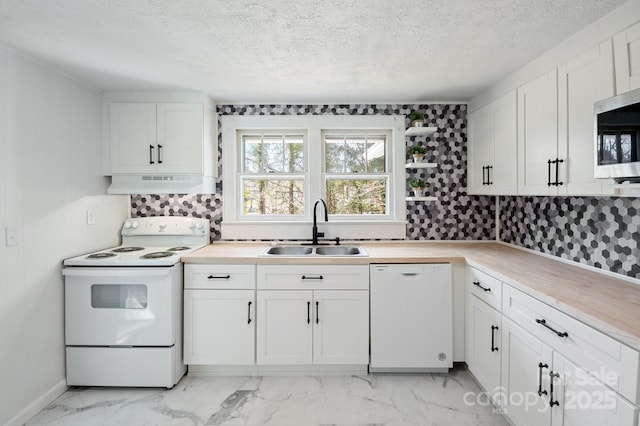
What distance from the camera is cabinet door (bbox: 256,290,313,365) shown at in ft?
8.31

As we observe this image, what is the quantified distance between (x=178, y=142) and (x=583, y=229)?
310 cm

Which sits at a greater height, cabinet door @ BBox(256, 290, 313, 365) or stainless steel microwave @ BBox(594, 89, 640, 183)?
stainless steel microwave @ BBox(594, 89, 640, 183)

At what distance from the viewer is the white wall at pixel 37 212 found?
1.97 m

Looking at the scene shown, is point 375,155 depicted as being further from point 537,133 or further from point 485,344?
point 485,344

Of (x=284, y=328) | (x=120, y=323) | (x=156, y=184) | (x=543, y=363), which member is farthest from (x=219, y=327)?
(x=543, y=363)

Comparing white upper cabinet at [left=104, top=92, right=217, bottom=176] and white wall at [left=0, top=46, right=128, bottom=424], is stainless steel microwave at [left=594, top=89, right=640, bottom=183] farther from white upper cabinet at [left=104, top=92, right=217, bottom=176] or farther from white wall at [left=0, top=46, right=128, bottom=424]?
white wall at [left=0, top=46, right=128, bottom=424]

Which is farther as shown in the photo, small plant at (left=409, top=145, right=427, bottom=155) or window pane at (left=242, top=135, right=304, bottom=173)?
window pane at (left=242, top=135, right=304, bottom=173)

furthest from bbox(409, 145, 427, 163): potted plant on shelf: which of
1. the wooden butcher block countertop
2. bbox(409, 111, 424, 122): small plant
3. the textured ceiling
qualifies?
the wooden butcher block countertop

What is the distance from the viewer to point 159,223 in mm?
3043

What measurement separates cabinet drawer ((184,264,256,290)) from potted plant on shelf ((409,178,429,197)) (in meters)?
1.60

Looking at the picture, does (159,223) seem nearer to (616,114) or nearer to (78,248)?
(78,248)

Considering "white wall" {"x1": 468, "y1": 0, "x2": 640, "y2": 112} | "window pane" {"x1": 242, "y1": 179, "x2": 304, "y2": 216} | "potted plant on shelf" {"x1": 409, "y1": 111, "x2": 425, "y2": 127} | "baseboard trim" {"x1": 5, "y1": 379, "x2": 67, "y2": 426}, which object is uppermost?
"white wall" {"x1": 468, "y1": 0, "x2": 640, "y2": 112}

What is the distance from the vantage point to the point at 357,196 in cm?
332

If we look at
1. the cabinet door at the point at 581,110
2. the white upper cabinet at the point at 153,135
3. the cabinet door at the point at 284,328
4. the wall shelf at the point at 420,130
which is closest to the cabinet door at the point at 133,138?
the white upper cabinet at the point at 153,135
